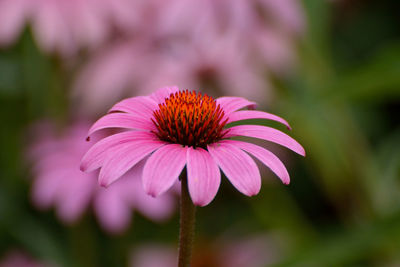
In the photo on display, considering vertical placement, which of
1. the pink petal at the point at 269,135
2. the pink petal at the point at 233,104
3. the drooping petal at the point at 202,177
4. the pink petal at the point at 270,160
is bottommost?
the drooping petal at the point at 202,177

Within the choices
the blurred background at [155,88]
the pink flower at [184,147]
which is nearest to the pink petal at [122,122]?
the pink flower at [184,147]

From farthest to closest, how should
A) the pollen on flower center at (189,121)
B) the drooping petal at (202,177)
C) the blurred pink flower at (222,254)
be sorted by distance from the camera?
the blurred pink flower at (222,254) → the pollen on flower center at (189,121) → the drooping petal at (202,177)

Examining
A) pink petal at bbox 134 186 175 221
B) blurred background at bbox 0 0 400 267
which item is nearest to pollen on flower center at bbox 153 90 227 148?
blurred background at bbox 0 0 400 267

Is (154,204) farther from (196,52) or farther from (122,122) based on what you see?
(122,122)

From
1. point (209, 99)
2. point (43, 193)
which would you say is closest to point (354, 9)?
point (43, 193)

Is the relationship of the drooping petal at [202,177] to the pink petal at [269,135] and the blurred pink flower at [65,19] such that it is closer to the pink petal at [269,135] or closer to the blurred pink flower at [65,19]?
the pink petal at [269,135]

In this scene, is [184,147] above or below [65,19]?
below

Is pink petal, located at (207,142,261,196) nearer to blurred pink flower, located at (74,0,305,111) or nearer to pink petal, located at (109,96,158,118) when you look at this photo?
pink petal, located at (109,96,158,118)

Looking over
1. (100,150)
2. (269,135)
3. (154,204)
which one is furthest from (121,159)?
(154,204)
